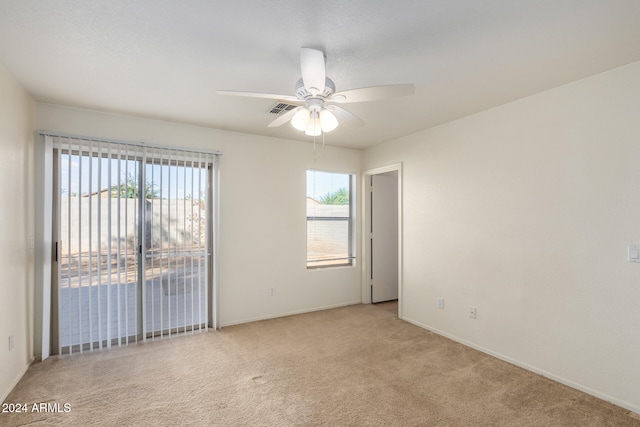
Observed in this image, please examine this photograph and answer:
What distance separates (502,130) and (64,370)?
4626 mm

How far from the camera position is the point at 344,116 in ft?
7.85

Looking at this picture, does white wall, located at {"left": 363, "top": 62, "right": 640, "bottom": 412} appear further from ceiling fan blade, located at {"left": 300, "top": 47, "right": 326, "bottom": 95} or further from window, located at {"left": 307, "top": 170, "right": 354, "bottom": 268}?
ceiling fan blade, located at {"left": 300, "top": 47, "right": 326, "bottom": 95}

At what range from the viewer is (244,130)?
3.98 m

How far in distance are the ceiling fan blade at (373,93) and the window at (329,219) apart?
262 cm

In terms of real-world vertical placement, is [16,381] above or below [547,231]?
below

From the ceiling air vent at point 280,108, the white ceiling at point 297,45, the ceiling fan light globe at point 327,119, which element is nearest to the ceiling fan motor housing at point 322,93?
the ceiling fan light globe at point 327,119

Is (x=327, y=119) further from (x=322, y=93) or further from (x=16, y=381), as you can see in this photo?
(x=16, y=381)

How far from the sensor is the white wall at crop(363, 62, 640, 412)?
2326mm

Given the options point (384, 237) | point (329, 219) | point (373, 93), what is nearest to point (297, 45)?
point (373, 93)

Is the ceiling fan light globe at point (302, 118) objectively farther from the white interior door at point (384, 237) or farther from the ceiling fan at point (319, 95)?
the white interior door at point (384, 237)

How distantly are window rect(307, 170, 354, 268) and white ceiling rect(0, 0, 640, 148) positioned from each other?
76.9 inches

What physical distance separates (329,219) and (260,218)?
1.16m

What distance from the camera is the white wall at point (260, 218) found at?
3.88 metres

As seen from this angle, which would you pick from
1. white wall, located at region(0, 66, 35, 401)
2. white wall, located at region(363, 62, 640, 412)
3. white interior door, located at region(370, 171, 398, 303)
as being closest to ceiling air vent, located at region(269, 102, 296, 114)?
white wall, located at region(363, 62, 640, 412)
